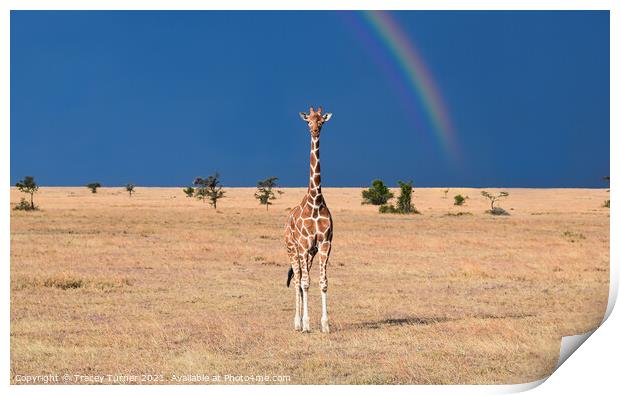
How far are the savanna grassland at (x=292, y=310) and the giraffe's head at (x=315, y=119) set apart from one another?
A: 358cm

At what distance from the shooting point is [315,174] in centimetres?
1348

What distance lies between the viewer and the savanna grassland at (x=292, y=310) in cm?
1081

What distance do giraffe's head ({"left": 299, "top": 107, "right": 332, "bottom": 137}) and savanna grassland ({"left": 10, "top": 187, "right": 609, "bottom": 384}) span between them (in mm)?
3581

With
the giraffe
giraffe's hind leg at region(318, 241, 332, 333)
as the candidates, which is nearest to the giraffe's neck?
the giraffe

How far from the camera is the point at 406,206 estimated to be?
205 ft

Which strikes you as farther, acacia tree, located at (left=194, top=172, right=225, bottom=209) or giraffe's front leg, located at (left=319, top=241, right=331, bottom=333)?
acacia tree, located at (left=194, top=172, right=225, bottom=209)

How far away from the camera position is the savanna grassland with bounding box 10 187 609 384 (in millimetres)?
10812

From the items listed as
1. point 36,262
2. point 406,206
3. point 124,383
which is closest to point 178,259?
point 36,262

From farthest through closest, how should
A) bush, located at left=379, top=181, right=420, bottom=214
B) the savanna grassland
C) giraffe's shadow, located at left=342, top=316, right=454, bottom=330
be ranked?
1. bush, located at left=379, top=181, right=420, bottom=214
2. giraffe's shadow, located at left=342, top=316, right=454, bottom=330
3. the savanna grassland

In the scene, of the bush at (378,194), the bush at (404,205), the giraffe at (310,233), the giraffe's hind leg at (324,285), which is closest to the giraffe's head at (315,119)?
the giraffe at (310,233)

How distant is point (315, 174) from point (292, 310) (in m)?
3.26

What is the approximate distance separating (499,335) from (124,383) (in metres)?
6.35

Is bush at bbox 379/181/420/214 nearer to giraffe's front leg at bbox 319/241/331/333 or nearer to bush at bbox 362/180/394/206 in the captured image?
bush at bbox 362/180/394/206

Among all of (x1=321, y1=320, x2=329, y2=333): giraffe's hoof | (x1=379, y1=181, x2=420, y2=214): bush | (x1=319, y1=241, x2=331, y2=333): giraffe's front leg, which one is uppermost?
(x1=379, y1=181, x2=420, y2=214): bush
